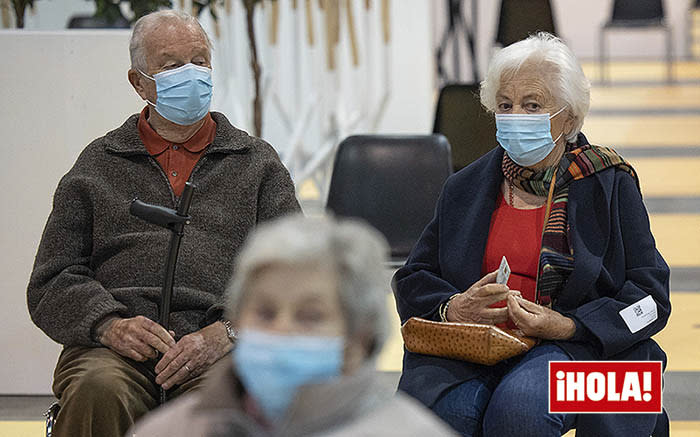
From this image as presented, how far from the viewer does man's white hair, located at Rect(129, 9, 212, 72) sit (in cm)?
280

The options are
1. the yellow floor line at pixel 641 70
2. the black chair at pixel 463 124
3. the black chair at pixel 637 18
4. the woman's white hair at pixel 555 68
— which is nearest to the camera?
the woman's white hair at pixel 555 68

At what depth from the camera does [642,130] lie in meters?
8.56

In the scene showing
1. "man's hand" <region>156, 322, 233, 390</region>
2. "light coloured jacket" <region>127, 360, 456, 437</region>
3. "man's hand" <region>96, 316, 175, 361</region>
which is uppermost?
"light coloured jacket" <region>127, 360, 456, 437</region>

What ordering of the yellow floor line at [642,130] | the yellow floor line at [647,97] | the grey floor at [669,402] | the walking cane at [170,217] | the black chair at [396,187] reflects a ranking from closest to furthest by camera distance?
the walking cane at [170,217] → the grey floor at [669,402] → the black chair at [396,187] → the yellow floor line at [642,130] → the yellow floor line at [647,97]

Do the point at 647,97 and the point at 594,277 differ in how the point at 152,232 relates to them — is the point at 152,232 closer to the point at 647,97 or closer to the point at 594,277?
the point at 594,277

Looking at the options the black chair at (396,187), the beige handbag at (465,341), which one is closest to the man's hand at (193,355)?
the beige handbag at (465,341)

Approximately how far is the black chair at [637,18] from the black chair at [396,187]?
24.4 ft

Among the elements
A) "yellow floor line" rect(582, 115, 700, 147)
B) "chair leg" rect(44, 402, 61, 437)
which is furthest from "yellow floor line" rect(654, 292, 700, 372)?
"yellow floor line" rect(582, 115, 700, 147)

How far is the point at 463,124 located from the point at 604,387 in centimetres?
241

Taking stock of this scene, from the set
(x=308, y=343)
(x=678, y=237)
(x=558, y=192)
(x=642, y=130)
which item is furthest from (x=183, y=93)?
(x=642, y=130)

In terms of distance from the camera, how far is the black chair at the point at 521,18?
271 inches

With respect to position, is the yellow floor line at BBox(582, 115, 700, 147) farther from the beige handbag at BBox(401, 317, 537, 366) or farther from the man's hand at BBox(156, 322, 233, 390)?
the man's hand at BBox(156, 322, 233, 390)

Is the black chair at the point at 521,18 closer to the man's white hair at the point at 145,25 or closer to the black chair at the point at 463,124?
the black chair at the point at 463,124

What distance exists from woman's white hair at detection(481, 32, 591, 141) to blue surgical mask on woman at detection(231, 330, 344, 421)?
4.70 ft
